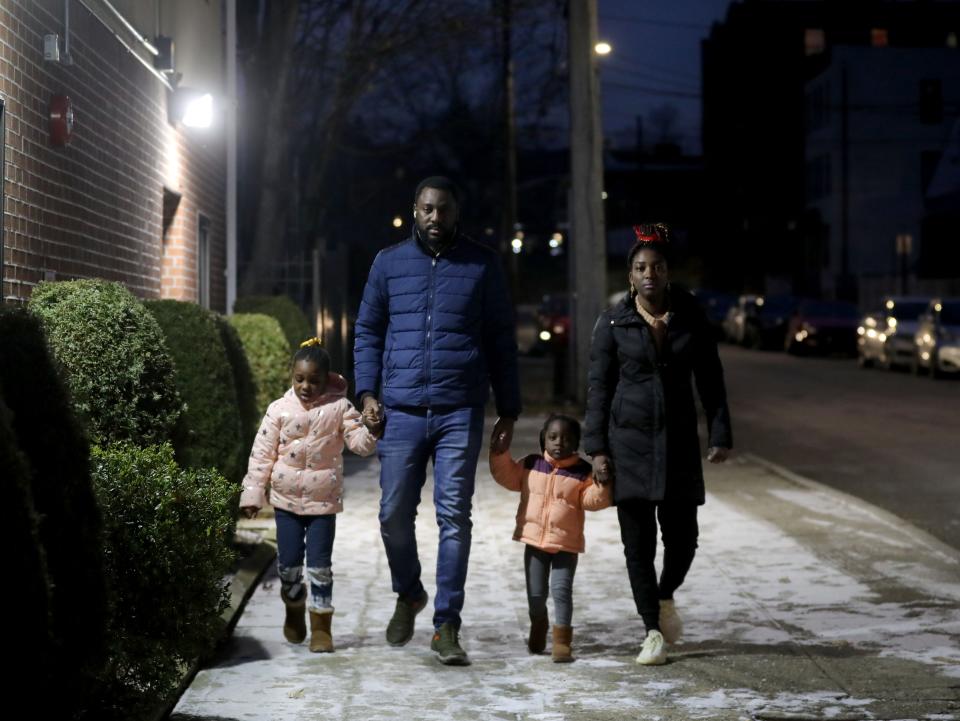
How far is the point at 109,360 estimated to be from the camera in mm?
7176

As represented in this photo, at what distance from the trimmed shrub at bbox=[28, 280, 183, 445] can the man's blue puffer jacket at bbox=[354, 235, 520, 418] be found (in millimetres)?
921

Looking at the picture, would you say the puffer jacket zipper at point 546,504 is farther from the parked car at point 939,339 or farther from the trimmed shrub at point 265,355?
the parked car at point 939,339

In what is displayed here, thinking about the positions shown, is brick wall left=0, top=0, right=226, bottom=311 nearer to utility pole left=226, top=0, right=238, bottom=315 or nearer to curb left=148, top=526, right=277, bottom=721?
curb left=148, top=526, right=277, bottom=721

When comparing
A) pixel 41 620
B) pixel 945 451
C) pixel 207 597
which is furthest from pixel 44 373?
pixel 945 451

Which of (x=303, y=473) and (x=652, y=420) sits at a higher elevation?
(x=652, y=420)

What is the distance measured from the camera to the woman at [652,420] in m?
7.07

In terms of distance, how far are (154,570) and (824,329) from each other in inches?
1427

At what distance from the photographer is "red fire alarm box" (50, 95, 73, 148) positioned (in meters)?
9.15

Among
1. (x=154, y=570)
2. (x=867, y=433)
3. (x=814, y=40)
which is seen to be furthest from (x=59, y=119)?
(x=814, y=40)

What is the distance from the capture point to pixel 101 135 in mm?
10820

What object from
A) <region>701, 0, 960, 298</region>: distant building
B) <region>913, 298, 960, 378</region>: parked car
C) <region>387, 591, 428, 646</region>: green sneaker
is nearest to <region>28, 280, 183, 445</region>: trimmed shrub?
<region>387, 591, 428, 646</region>: green sneaker

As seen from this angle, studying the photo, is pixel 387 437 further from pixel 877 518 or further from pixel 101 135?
pixel 877 518

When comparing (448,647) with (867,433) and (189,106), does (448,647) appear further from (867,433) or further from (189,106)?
(867,433)

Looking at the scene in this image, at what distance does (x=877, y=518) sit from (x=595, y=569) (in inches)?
115
